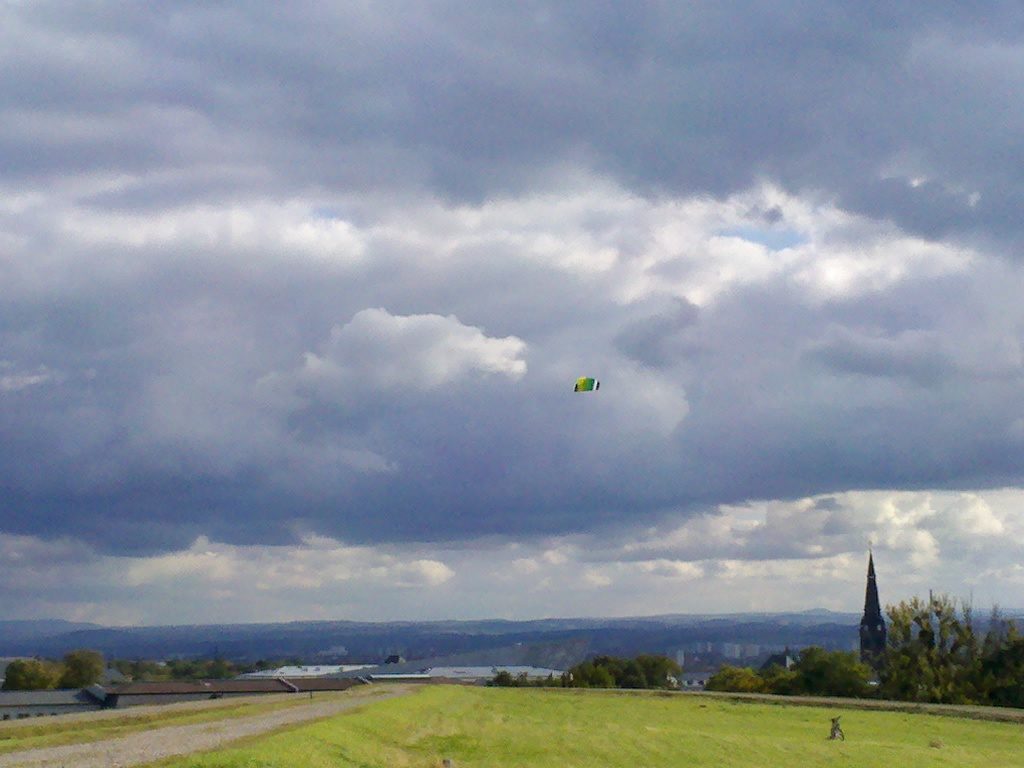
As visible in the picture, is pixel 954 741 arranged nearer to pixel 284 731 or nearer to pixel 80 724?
pixel 284 731

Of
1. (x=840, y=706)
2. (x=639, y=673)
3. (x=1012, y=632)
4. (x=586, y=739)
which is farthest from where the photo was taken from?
(x=639, y=673)

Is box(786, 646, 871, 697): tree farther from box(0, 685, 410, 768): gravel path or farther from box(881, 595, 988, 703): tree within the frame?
box(0, 685, 410, 768): gravel path

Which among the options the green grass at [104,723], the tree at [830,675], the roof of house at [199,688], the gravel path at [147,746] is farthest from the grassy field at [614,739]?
the roof of house at [199,688]

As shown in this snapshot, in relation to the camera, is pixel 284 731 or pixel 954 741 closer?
pixel 284 731

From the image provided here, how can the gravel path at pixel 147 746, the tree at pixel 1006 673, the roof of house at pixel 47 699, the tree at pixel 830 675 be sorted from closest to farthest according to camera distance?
1. the gravel path at pixel 147 746
2. the tree at pixel 1006 673
3. the tree at pixel 830 675
4. the roof of house at pixel 47 699

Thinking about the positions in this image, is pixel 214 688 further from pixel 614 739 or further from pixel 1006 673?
pixel 614 739

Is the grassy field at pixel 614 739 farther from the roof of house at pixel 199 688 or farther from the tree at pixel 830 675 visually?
the roof of house at pixel 199 688

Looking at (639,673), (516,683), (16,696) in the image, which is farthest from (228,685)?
(639,673)
